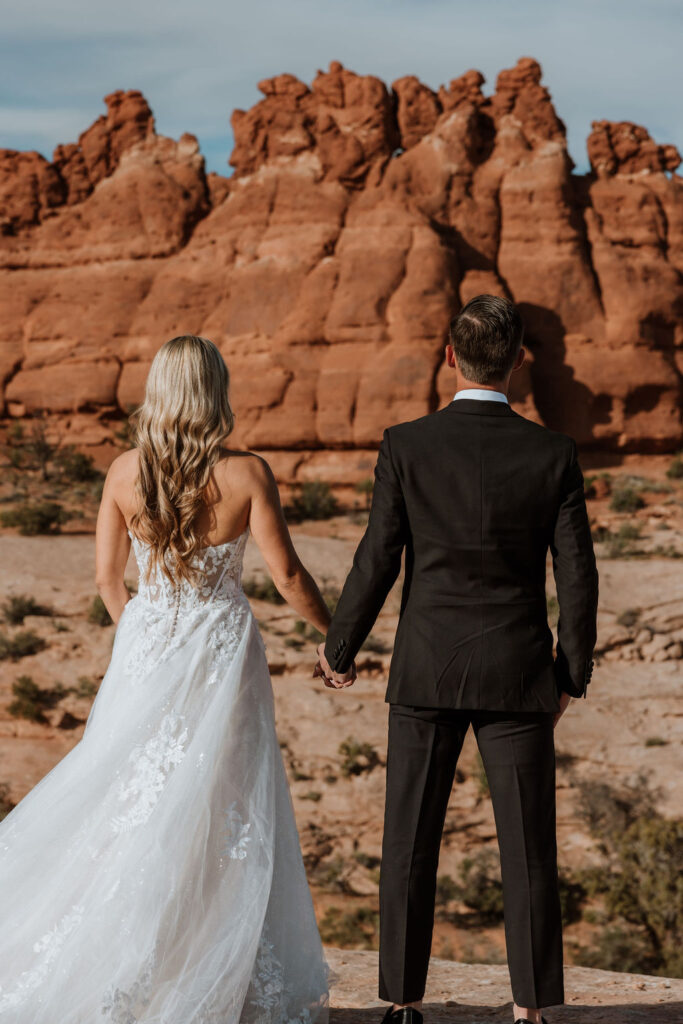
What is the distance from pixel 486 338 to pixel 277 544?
97 cm

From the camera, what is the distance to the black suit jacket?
9.97 feet

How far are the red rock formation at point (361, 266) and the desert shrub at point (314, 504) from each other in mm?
1143

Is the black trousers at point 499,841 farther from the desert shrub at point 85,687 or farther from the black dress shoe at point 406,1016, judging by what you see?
the desert shrub at point 85,687

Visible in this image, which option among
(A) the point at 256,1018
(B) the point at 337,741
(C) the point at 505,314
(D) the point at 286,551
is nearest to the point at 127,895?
(A) the point at 256,1018

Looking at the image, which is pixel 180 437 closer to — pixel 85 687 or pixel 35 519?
pixel 85 687

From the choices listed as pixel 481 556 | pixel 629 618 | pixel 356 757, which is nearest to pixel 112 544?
pixel 481 556

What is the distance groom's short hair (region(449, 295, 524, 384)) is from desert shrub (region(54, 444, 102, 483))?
25.6 metres

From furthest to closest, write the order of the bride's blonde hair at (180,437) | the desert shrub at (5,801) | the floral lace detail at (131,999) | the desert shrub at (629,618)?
the desert shrub at (629,618) < the desert shrub at (5,801) < the bride's blonde hair at (180,437) < the floral lace detail at (131,999)

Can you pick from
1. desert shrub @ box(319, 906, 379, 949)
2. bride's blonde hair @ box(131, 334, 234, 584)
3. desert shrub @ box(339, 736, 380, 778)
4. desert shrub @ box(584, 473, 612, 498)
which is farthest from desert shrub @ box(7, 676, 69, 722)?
desert shrub @ box(584, 473, 612, 498)

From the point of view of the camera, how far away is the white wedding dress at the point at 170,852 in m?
Result: 3.01

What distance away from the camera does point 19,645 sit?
14359 mm

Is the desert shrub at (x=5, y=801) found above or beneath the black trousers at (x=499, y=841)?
beneath

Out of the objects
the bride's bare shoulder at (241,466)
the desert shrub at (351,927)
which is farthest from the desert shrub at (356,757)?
the bride's bare shoulder at (241,466)

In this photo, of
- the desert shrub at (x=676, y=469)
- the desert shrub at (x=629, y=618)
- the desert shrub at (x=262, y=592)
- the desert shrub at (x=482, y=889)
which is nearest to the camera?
the desert shrub at (x=482, y=889)
